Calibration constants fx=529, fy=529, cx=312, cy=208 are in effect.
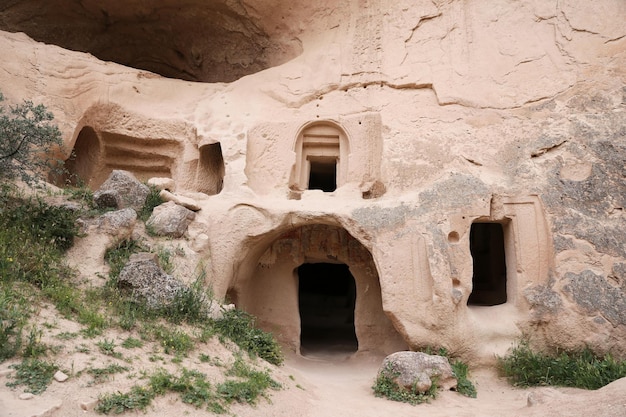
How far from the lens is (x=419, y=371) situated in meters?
6.36

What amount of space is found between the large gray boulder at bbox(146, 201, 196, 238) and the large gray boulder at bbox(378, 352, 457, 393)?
3480 mm

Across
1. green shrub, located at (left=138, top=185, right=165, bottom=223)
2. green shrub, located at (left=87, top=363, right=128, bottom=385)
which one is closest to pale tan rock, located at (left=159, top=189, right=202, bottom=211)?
green shrub, located at (left=138, top=185, right=165, bottom=223)

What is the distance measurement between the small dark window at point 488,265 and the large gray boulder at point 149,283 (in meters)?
5.70

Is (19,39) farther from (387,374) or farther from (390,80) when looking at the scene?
(387,374)

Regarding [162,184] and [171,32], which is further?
[171,32]

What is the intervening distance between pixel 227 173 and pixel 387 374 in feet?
14.1

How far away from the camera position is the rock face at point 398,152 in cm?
736

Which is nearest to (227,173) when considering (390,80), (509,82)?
(390,80)

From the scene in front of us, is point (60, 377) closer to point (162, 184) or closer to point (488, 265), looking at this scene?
point (162, 184)

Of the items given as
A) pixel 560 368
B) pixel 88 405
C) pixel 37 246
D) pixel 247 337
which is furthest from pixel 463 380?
pixel 37 246

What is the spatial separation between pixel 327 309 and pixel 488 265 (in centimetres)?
507

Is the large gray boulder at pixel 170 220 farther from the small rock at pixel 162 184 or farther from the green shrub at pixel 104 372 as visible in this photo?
the green shrub at pixel 104 372

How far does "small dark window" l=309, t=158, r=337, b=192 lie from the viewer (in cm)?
1002

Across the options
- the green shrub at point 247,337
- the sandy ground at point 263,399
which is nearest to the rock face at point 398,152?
the sandy ground at point 263,399
